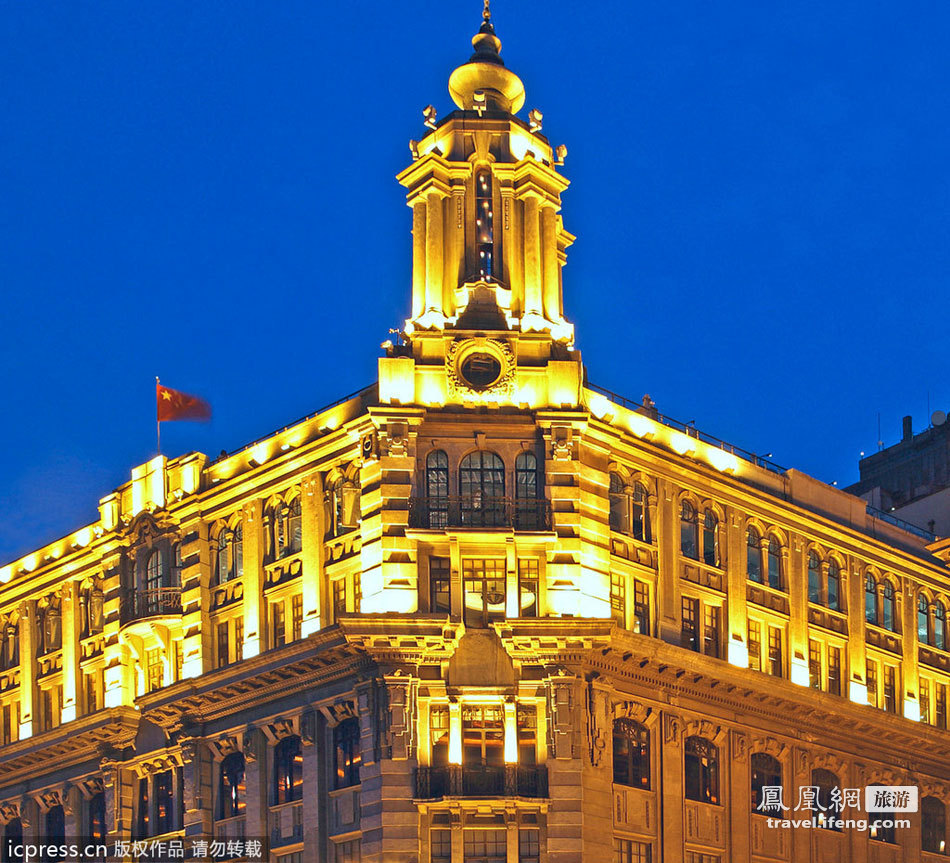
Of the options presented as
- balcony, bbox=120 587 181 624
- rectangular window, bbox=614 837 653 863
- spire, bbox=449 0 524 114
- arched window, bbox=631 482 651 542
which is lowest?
rectangular window, bbox=614 837 653 863

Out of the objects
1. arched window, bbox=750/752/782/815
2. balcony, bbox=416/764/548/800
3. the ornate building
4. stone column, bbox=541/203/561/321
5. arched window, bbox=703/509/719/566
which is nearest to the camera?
balcony, bbox=416/764/548/800

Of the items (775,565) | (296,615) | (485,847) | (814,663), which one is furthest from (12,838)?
(814,663)

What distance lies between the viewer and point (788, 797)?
7656cm

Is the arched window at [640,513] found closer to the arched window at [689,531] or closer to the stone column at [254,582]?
the arched window at [689,531]

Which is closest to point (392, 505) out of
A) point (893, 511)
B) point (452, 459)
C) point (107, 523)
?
point (452, 459)

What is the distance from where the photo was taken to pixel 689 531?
76.5m

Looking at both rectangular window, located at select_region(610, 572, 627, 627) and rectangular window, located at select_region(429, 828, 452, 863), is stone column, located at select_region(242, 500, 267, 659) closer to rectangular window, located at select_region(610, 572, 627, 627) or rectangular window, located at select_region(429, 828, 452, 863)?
rectangular window, located at select_region(429, 828, 452, 863)

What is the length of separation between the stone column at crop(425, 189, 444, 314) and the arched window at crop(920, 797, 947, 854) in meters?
30.8

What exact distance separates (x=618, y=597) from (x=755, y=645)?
831 centimetres

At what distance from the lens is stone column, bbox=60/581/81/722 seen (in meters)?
84.6

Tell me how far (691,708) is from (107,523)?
27.4m

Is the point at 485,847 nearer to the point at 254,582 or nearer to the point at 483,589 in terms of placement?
the point at 483,589

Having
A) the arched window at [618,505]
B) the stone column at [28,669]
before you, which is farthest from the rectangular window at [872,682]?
the stone column at [28,669]

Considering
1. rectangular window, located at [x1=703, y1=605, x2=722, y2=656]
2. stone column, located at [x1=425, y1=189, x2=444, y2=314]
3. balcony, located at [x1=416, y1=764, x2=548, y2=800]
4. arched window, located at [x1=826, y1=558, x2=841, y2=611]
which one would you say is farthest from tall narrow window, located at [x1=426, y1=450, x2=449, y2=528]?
arched window, located at [x1=826, y1=558, x2=841, y2=611]
